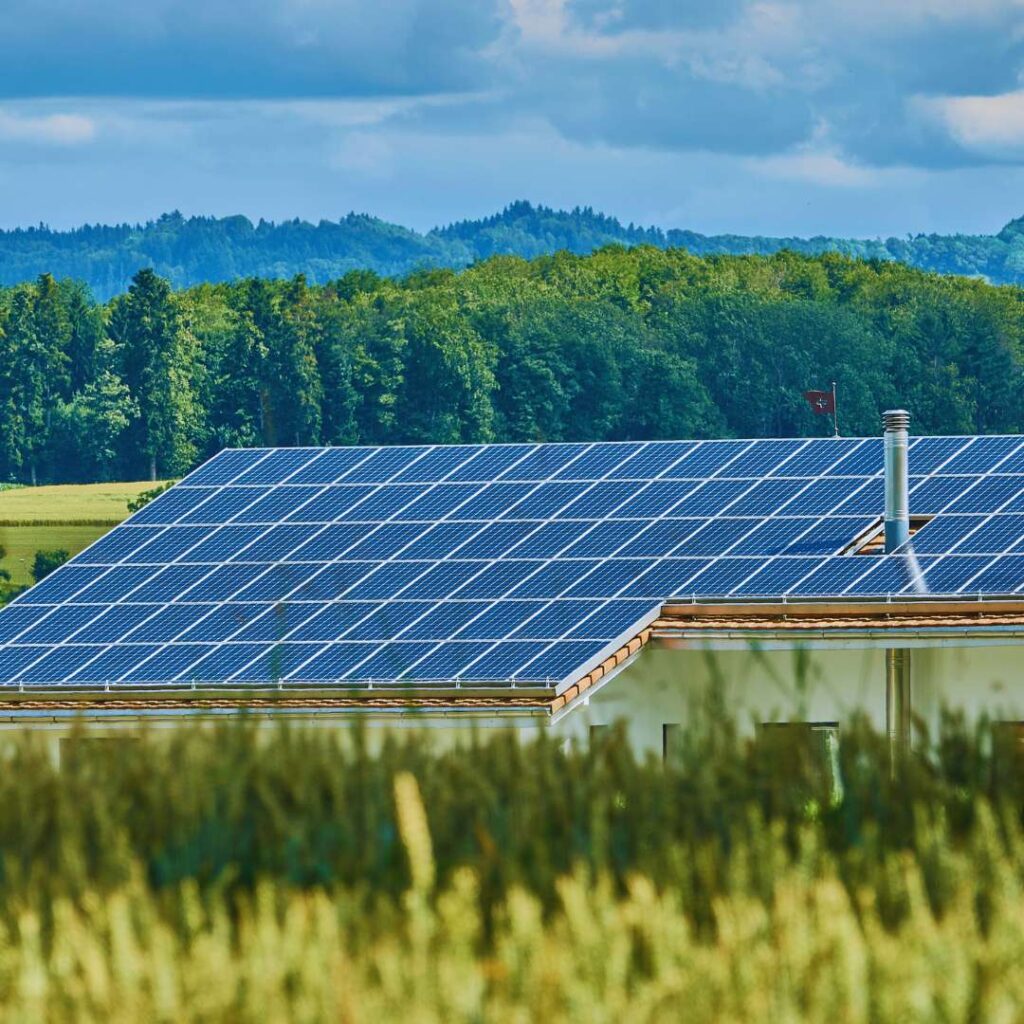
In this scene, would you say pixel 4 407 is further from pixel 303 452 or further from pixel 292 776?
pixel 292 776

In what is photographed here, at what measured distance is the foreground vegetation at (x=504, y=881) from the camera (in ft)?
29.6

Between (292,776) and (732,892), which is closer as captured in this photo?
(732,892)

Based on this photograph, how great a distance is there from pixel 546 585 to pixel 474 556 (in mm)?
2192

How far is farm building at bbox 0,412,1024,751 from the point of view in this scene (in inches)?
1181

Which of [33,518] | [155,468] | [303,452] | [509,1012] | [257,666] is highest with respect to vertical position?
[155,468]

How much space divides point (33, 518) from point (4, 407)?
112ft

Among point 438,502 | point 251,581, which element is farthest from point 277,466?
point 251,581

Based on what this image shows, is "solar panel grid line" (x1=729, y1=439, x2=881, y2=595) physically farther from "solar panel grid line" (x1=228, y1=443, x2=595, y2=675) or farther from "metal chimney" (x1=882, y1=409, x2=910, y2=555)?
"solar panel grid line" (x1=228, y1=443, x2=595, y2=675)

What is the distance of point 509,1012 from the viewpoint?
350 inches

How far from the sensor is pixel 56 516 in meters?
162

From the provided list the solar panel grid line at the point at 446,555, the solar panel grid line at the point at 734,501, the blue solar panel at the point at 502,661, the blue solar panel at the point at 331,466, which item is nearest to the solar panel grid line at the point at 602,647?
the blue solar panel at the point at 502,661

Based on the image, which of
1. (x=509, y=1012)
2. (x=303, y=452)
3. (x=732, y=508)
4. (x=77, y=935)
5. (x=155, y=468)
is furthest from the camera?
(x=155, y=468)

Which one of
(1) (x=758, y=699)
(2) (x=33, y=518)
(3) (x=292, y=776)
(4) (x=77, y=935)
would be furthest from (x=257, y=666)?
(2) (x=33, y=518)

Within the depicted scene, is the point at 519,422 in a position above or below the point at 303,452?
above
